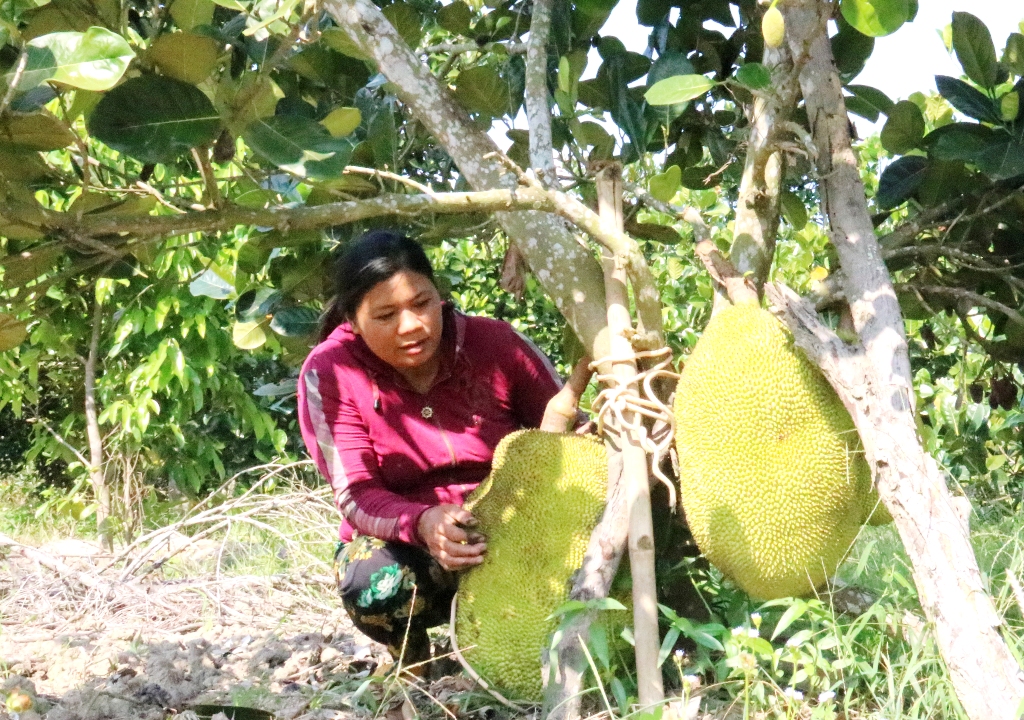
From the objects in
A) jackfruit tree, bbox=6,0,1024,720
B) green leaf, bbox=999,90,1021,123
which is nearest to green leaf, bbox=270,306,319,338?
jackfruit tree, bbox=6,0,1024,720

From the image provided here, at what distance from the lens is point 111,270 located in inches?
79.3

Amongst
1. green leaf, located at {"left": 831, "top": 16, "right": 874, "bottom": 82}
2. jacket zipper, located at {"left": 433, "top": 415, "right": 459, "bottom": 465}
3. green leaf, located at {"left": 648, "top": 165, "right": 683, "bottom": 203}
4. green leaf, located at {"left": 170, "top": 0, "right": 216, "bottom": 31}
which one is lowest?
jacket zipper, located at {"left": 433, "top": 415, "right": 459, "bottom": 465}

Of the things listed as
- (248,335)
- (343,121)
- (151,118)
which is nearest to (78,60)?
(151,118)

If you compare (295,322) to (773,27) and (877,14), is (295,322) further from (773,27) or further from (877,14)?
(877,14)

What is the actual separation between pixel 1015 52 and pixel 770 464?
0.88m

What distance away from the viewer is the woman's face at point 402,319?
1990 millimetres

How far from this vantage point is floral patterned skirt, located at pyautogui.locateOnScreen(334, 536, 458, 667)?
2074 mm

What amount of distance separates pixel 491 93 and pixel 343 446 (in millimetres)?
764

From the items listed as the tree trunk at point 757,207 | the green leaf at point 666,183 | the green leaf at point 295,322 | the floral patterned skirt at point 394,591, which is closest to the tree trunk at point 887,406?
the tree trunk at point 757,207

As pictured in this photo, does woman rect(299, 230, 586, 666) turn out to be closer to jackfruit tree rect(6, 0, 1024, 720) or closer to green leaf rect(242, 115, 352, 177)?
jackfruit tree rect(6, 0, 1024, 720)

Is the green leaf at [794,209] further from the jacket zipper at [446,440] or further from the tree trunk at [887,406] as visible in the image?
the jacket zipper at [446,440]

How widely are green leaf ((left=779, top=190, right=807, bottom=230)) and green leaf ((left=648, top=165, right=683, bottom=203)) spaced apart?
469 millimetres

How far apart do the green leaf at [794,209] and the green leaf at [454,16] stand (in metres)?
0.77

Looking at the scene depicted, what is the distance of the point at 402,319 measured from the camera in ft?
6.52
